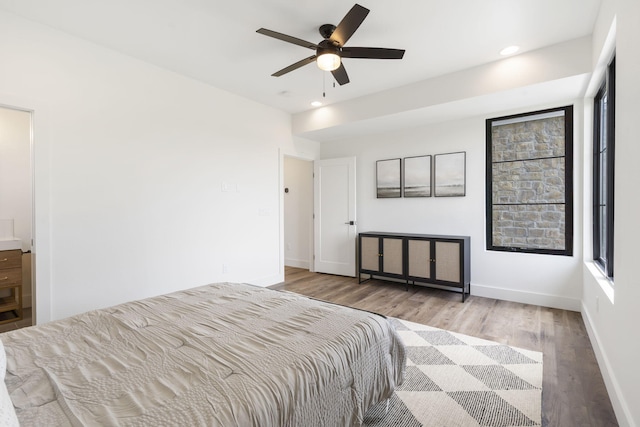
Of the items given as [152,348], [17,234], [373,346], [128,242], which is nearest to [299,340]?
[373,346]

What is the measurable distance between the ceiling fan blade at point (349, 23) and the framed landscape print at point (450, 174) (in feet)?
8.45

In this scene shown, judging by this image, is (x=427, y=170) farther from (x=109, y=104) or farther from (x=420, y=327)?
(x=109, y=104)

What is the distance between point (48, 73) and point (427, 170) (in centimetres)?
437

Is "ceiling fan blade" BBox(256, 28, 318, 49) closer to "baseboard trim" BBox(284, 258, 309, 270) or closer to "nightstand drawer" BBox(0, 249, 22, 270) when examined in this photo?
"nightstand drawer" BBox(0, 249, 22, 270)

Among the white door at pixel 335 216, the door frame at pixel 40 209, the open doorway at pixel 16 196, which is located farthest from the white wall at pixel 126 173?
the white door at pixel 335 216

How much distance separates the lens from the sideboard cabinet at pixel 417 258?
3.90m

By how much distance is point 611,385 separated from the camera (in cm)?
186

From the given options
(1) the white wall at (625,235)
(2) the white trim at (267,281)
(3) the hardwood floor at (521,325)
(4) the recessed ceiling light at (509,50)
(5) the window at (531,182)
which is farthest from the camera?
(2) the white trim at (267,281)

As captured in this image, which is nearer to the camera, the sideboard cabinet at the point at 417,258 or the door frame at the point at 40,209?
the door frame at the point at 40,209

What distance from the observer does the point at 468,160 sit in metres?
4.11

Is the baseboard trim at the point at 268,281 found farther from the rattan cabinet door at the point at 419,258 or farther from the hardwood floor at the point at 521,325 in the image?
the rattan cabinet door at the point at 419,258

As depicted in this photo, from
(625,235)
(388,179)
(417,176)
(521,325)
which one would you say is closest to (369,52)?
(625,235)

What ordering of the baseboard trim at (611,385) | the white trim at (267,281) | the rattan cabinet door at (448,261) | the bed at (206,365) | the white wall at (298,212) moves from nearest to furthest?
the bed at (206,365) < the baseboard trim at (611,385) < the rattan cabinet door at (448,261) < the white trim at (267,281) < the white wall at (298,212)

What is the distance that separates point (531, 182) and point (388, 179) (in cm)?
188
